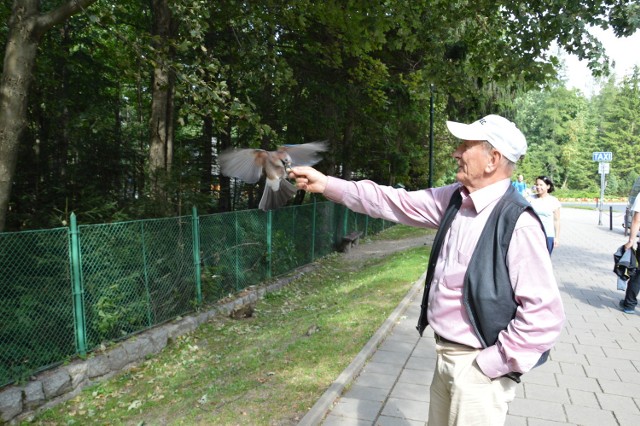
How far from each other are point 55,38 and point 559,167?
73250mm

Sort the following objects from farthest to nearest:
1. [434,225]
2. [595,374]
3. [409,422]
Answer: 1. [595,374]
2. [409,422]
3. [434,225]

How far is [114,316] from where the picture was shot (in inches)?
259

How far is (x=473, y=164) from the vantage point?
228cm

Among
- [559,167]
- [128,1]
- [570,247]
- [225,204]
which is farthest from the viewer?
[559,167]

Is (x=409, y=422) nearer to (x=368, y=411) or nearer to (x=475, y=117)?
(x=368, y=411)

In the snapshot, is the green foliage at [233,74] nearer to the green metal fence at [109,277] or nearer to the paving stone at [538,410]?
the green metal fence at [109,277]

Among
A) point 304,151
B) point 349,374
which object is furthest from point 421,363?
point 304,151

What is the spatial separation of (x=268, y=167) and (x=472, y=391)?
168 centimetres

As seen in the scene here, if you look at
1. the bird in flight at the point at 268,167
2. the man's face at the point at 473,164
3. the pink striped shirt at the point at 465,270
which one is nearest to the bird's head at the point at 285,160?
the bird in flight at the point at 268,167

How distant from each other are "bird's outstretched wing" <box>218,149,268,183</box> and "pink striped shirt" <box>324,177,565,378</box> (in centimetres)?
50

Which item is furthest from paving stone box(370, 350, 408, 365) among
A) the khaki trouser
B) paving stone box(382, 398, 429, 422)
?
the khaki trouser

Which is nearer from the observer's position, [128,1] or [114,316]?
[114,316]

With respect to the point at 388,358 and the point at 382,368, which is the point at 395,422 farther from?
the point at 388,358

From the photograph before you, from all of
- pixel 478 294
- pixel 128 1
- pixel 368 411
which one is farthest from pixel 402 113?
pixel 478 294
